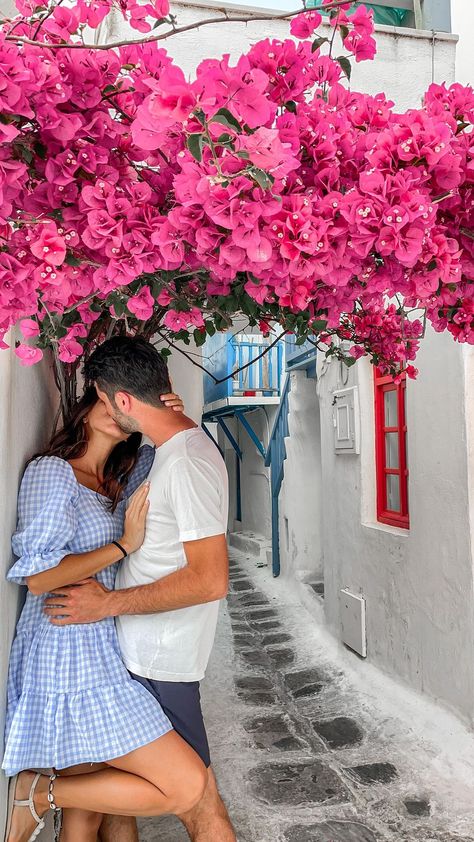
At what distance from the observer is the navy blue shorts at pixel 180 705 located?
2004 millimetres

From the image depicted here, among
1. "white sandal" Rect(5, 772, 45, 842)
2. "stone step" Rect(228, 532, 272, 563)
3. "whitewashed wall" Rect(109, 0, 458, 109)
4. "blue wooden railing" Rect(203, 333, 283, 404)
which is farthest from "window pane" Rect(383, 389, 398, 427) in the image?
"blue wooden railing" Rect(203, 333, 283, 404)

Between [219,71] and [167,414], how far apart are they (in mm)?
1323

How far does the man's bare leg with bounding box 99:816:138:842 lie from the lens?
230cm

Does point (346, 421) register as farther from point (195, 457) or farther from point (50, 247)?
point (50, 247)

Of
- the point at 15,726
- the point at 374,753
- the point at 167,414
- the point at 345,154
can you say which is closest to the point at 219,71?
the point at 345,154

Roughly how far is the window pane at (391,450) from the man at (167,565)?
130 inches

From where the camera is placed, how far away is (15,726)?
5.82 ft

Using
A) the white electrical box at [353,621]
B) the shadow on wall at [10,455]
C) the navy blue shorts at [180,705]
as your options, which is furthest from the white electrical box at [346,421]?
the shadow on wall at [10,455]

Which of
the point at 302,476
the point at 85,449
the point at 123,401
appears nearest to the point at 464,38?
the point at 123,401

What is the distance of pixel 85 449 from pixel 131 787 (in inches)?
40.7

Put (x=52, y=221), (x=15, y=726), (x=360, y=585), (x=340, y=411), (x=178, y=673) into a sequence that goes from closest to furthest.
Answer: (x=52, y=221), (x=15, y=726), (x=178, y=673), (x=360, y=585), (x=340, y=411)

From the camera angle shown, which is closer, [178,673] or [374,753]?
[178,673]

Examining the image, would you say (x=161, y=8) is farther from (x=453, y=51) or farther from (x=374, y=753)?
(x=374, y=753)

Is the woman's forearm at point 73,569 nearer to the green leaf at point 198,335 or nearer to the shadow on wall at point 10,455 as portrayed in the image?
the shadow on wall at point 10,455
